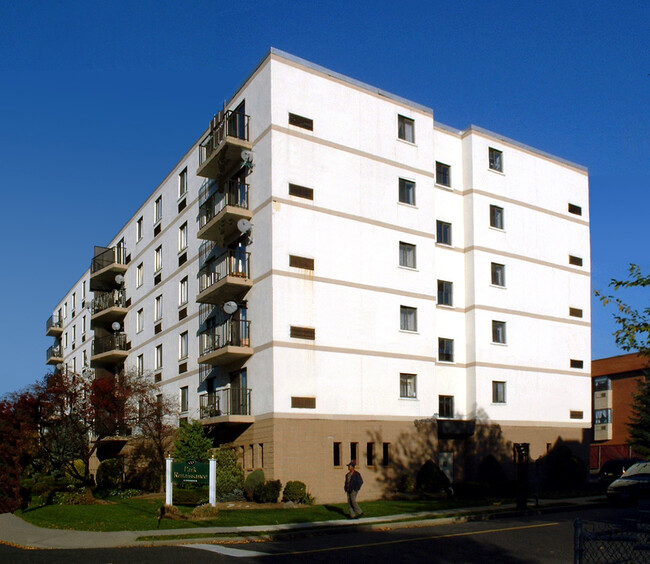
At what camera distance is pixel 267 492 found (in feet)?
94.4

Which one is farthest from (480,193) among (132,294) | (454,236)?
(132,294)

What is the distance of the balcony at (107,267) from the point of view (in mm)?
52812

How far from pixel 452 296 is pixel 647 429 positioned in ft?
82.2

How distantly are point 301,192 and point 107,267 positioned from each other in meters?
24.3

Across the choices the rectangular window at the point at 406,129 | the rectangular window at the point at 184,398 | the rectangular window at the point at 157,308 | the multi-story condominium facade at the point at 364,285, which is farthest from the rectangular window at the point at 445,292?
the rectangular window at the point at 157,308

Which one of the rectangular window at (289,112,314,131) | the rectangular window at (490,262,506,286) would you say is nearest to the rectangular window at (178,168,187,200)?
the rectangular window at (289,112,314,131)

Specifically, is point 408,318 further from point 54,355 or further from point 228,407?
point 54,355

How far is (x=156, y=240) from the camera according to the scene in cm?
4697

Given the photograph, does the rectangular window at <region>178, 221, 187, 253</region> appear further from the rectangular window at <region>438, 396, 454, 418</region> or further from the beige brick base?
the rectangular window at <region>438, 396, 454, 418</region>

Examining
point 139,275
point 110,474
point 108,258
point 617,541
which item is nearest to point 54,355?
point 108,258

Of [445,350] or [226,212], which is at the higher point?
[226,212]

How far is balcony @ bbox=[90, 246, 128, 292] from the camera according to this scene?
5281 cm

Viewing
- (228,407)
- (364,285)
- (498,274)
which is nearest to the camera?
(228,407)

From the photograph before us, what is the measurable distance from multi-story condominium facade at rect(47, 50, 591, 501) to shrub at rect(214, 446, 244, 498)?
529 mm
